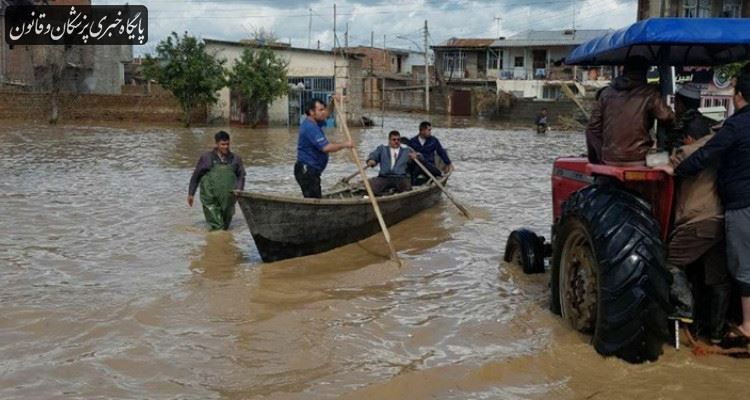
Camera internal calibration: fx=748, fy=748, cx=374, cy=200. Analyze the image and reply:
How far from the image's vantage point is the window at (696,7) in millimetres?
33625

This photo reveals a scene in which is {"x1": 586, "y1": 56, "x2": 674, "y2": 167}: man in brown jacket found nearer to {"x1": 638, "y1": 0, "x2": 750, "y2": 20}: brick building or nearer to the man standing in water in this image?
the man standing in water

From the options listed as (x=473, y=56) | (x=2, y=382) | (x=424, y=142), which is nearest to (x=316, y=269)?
(x=2, y=382)

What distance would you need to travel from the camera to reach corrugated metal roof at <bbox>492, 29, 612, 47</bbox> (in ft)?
174

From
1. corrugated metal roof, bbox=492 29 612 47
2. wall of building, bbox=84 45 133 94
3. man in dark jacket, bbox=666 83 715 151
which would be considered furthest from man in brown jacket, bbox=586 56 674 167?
corrugated metal roof, bbox=492 29 612 47

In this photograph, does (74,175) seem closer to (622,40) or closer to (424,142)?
(424,142)

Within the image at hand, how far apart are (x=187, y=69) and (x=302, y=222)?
28.2 meters

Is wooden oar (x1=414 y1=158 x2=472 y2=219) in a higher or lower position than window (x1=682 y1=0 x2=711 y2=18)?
lower

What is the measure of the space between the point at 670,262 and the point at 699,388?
0.76m

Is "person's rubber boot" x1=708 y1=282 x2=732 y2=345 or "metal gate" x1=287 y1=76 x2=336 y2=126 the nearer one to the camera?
"person's rubber boot" x1=708 y1=282 x2=732 y2=345

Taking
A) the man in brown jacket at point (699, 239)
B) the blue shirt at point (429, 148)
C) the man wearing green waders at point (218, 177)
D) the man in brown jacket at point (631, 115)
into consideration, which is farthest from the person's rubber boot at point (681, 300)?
the blue shirt at point (429, 148)

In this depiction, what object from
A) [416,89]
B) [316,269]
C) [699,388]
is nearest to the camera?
[699,388]

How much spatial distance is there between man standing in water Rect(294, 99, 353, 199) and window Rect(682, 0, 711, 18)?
29.7 meters

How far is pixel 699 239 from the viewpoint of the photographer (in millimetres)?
4508

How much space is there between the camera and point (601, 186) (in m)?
4.94
